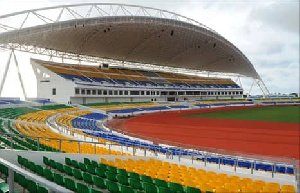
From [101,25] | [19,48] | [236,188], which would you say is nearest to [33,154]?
[236,188]

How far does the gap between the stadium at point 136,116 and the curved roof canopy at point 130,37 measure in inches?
8.3

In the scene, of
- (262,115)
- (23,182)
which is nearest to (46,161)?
(23,182)

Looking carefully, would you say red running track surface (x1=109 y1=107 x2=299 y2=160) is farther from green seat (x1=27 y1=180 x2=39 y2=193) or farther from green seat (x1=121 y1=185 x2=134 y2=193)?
green seat (x1=27 y1=180 x2=39 y2=193)

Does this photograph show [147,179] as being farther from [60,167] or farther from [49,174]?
[49,174]

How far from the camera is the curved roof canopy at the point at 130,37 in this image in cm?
3900

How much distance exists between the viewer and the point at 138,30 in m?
49.7

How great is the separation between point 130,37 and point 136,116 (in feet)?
48.4

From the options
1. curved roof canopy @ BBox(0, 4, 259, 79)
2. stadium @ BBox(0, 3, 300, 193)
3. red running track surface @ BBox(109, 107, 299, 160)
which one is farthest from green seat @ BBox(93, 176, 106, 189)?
curved roof canopy @ BBox(0, 4, 259, 79)

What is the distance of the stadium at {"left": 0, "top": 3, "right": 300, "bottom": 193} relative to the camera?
9.38m

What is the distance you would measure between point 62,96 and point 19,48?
10.4m

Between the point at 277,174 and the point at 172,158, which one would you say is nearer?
the point at 277,174

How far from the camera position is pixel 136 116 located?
4962cm

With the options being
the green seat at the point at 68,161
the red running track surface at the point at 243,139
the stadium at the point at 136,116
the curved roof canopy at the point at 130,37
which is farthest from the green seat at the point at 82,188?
the curved roof canopy at the point at 130,37

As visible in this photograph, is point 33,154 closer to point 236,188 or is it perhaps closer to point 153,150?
point 236,188
